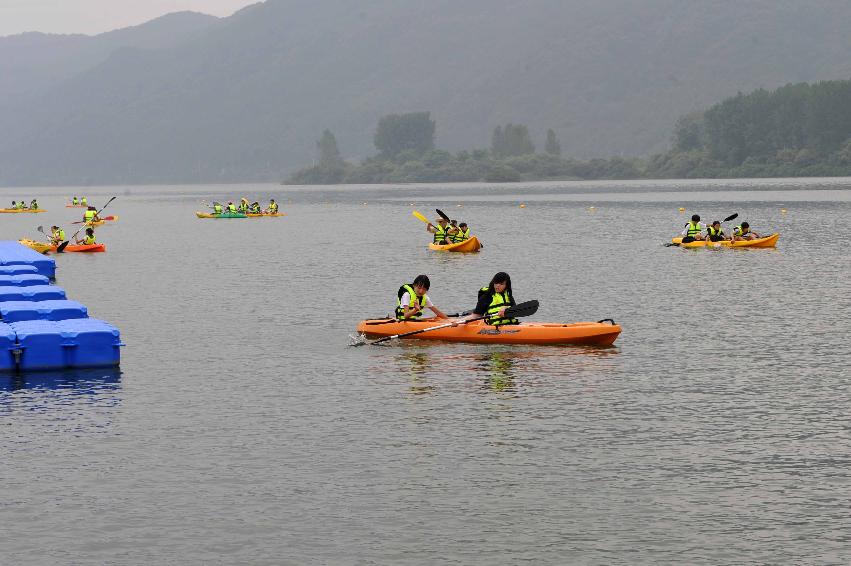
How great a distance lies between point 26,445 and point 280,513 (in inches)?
287

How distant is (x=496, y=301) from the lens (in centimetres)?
3859

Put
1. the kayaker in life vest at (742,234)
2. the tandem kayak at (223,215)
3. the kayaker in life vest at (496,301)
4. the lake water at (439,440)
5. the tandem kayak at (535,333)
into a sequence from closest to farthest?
the lake water at (439,440) → the tandem kayak at (535,333) → the kayaker in life vest at (496,301) → the kayaker in life vest at (742,234) → the tandem kayak at (223,215)

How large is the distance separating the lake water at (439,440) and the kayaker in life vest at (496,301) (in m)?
1.08

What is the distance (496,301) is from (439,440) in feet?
43.7

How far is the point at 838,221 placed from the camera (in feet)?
377

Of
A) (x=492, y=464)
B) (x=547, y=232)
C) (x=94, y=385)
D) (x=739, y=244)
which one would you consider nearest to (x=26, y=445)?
(x=94, y=385)

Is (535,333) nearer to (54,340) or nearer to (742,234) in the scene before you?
(54,340)

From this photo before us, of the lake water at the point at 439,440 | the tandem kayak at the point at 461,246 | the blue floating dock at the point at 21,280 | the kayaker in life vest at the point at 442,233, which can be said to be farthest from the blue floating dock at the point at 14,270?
the kayaker in life vest at the point at 442,233

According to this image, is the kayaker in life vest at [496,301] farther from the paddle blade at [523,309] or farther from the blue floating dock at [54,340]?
the blue floating dock at [54,340]

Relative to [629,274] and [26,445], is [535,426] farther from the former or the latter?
[629,274]

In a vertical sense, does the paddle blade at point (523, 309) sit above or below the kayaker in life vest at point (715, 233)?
below

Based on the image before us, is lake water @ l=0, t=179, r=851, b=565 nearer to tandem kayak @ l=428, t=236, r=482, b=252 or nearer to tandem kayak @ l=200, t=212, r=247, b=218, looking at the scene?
tandem kayak @ l=428, t=236, r=482, b=252

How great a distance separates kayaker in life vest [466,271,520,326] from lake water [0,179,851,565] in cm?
108

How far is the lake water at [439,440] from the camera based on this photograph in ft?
63.4
